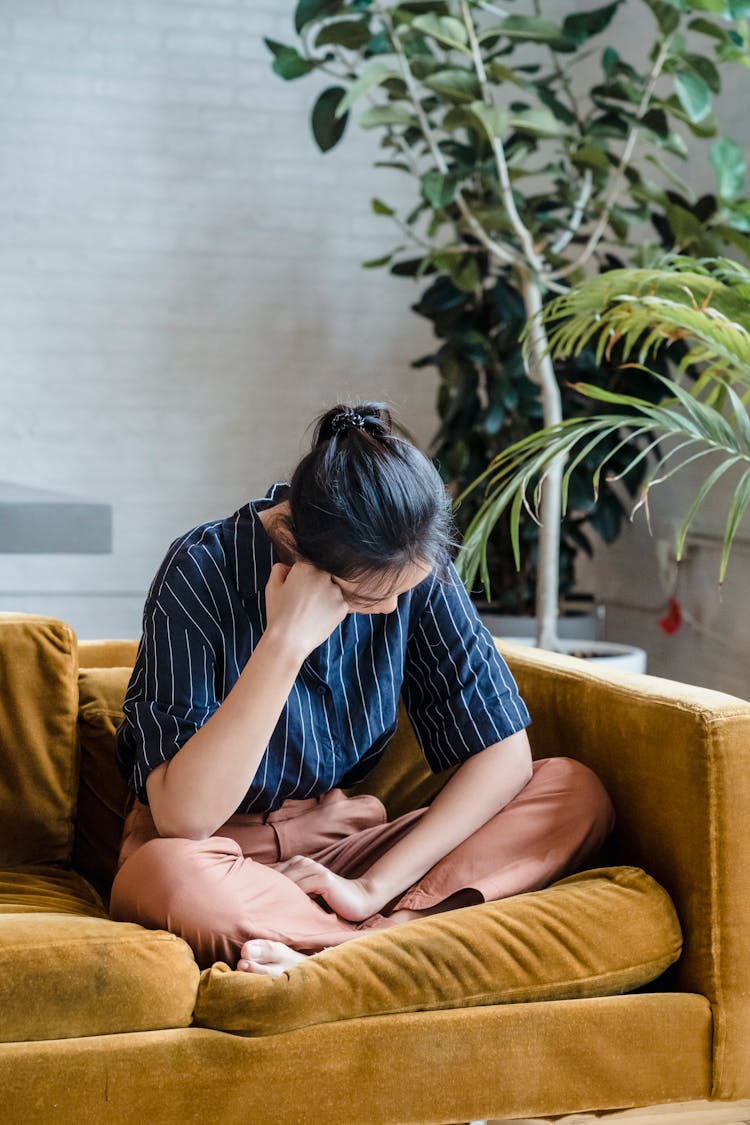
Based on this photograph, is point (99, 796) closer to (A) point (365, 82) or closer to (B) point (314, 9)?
(A) point (365, 82)

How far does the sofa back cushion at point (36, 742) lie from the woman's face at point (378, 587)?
22.2 inches

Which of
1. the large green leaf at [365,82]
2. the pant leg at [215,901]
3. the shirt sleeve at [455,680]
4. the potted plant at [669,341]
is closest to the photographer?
the pant leg at [215,901]

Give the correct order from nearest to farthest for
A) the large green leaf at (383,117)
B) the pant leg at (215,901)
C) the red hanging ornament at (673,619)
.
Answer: the pant leg at (215,901), the large green leaf at (383,117), the red hanging ornament at (673,619)

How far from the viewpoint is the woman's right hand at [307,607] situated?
5.03 feet

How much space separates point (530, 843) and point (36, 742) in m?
0.72

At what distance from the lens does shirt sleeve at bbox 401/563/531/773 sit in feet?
5.66

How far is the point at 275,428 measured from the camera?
437 cm

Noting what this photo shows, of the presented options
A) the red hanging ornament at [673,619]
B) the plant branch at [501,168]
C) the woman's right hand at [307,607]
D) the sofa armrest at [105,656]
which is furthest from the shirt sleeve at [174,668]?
the red hanging ornament at [673,619]

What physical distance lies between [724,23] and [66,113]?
6.54 ft

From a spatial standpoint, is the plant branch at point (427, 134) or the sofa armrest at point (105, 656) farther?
the plant branch at point (427, 134)

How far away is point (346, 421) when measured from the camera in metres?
1.59

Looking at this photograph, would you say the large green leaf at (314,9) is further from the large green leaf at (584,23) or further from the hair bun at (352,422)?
the hair bun at (352,422)

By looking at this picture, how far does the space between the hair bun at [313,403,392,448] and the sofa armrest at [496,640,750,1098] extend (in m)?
0.47

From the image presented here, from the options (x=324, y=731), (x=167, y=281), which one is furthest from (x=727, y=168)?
(x=324, y=731)
